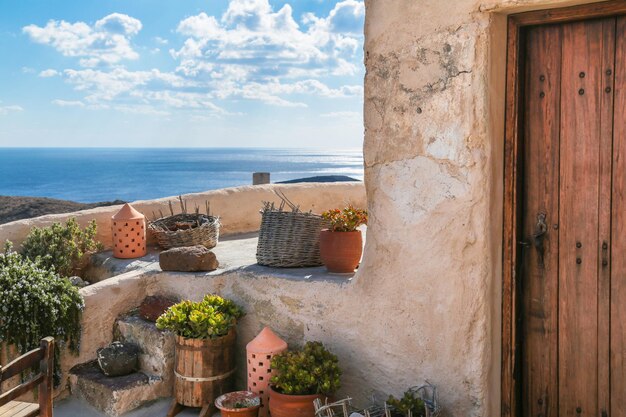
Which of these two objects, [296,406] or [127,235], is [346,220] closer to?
[296,406]

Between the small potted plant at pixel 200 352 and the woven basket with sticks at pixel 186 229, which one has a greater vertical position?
the woven basket with sticks at pixel 186 229

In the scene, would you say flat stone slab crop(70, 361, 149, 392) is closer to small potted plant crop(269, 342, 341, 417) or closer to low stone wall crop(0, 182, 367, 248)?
small potted plant crop(269, 342, 341, 417)

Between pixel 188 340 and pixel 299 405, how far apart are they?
37.8 inches

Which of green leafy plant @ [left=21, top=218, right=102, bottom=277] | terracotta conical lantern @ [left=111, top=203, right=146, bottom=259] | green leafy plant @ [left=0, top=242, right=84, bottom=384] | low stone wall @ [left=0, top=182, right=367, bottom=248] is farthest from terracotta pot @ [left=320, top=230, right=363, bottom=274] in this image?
low stone wall @ [left=0, top=182, right=367, bottom=248]

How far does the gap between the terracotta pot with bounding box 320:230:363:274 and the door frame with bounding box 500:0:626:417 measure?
1.25m

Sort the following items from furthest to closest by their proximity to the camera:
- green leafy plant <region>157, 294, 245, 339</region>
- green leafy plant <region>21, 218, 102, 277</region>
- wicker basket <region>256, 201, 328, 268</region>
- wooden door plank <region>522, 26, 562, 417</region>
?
green leafy plant <region>21, 218, 102, 277</region>
wicker basket <region>256, 201, 328, 268</region>
green leafy plant <region>157, 294, 245, 339</region>
wooden door plank <region>522, 26, 562, 417</region>

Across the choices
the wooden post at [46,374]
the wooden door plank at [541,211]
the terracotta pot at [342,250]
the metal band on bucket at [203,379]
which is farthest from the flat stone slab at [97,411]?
the wooden door plank at [541,211]

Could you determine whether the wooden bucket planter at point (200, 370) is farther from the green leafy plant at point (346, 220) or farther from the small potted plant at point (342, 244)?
the green leafy plant at point (346, 220)

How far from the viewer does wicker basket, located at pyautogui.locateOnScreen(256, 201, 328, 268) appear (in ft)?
16.7

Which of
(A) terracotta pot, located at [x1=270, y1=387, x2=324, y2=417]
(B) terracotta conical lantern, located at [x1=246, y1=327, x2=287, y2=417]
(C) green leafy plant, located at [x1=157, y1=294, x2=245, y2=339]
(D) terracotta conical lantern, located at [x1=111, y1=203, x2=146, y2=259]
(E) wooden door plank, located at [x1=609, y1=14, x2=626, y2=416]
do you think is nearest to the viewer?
(E) wooden door plank, located at [x1=609, y1=14, x2=626, y2=416]

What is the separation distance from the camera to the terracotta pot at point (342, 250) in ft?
15.7

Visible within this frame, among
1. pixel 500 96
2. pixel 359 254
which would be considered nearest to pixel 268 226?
pixel 359 254

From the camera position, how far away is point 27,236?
602cm

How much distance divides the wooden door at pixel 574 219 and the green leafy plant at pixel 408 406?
628 millimetres
